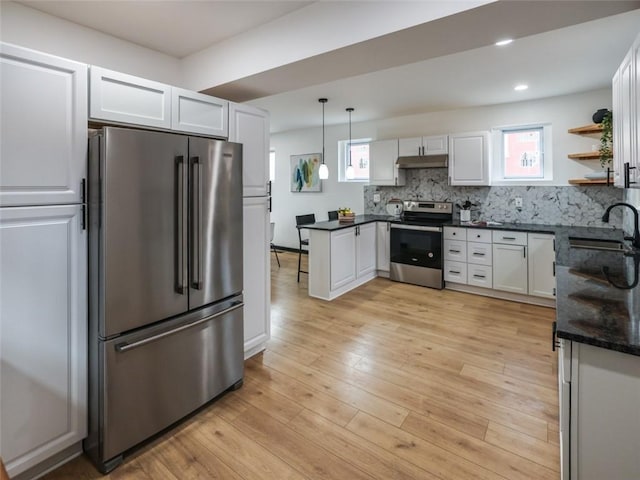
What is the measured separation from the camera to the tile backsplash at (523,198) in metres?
4.16

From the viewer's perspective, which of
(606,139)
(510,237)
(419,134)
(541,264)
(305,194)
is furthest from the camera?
(305,194)

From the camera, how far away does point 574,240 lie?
3.46m

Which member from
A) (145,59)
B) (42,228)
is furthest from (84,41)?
(42,228)

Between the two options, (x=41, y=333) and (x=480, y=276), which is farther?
(x=480, y=276)

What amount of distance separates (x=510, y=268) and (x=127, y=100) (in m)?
4.28

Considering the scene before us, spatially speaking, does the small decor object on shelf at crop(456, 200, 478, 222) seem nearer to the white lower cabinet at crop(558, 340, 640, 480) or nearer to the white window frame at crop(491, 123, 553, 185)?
the white window frame at crop(491, 123, 553, 185)

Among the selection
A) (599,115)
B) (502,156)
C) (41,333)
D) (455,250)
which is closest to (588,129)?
(599,115)

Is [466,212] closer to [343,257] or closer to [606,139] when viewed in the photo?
[606,139]

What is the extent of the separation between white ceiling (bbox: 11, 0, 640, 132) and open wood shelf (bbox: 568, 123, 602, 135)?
0.45 m

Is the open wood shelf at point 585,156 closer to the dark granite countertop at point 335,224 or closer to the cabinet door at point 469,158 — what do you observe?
the cabinet door at point 469,158

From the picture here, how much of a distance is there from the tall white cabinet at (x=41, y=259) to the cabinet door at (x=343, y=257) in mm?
2972

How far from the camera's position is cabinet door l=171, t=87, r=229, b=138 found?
2172 millimetres

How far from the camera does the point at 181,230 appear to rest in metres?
1.94

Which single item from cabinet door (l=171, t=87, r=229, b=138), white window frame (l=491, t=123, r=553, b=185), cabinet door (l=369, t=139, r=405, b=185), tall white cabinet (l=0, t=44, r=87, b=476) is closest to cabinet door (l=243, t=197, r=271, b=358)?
cabinet door (l=171, t=87, r=229, b=138)
